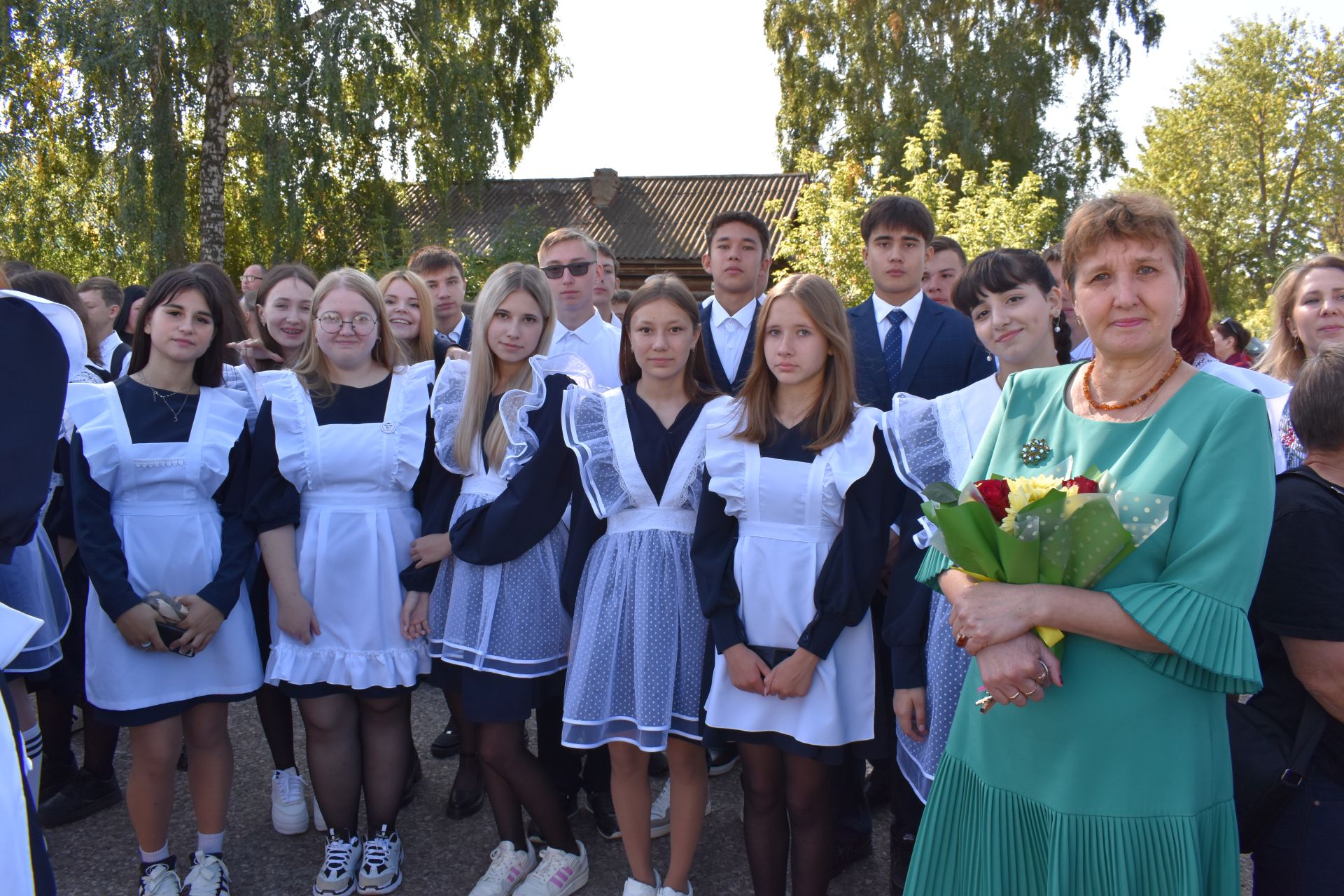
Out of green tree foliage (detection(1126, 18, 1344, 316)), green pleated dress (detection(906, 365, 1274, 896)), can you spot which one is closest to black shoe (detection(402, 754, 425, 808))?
green pleated dress (detection(906, 365, 1274, 896))

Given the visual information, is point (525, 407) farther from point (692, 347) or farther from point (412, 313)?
point (412, 313)

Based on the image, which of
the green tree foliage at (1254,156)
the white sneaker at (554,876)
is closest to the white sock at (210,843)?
the white sneaker at (554,876)

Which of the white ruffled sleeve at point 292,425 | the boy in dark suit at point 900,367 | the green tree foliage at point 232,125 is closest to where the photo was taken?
the boy in dark suit at point 900,367

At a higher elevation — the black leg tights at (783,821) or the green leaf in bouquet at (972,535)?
the green leaf in bouquet at (972,535)

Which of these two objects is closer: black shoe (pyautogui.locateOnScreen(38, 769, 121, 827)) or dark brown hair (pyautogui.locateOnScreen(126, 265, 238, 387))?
dark brown hair (pyautogui.locateOnScreen(126, 265, 238, 387))

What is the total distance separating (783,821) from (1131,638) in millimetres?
1573

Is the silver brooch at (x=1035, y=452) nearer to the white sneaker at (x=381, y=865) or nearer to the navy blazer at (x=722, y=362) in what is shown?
the navy blazer at (x=722, y=362)

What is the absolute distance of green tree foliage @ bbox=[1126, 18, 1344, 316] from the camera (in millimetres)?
32969

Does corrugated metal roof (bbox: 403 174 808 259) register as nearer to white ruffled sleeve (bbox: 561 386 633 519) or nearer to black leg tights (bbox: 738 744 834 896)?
white ruffled sleeve (bbox: 561 386 633 519)

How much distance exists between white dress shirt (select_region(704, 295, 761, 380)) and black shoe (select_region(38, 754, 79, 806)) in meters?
3.45

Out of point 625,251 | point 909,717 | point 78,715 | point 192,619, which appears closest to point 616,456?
point 909,717

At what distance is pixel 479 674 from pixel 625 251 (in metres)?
23.7

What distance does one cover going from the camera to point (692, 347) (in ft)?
11.5

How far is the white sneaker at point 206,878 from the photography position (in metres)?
3.40
